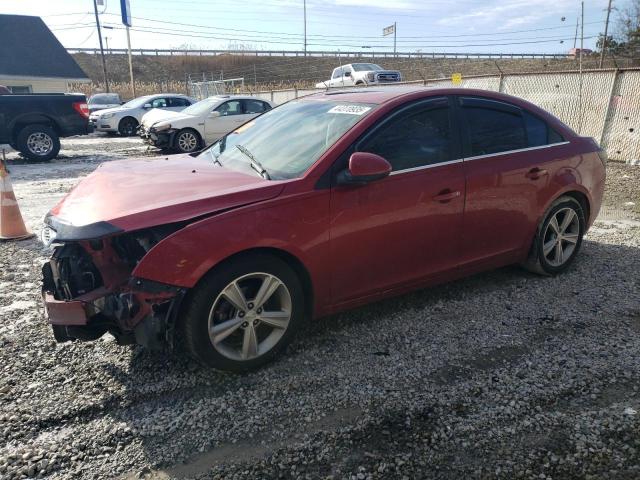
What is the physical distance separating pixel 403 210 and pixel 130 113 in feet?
59.4

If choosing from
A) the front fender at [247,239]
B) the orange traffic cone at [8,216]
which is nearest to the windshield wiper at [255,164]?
the front fender at [247,239]

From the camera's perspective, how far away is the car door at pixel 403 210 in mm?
3248

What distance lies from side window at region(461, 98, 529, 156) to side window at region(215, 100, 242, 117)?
10.9 meters

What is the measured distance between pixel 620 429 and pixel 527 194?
2.13 m

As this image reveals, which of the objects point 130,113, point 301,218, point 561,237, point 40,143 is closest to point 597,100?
point 561,237

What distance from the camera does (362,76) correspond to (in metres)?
24.9

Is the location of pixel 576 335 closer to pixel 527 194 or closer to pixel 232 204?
pixel 527 194

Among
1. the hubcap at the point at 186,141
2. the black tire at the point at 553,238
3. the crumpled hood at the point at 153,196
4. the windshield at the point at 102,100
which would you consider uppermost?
the windshield at the point at 102,100

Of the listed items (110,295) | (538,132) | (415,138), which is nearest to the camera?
(110,295)

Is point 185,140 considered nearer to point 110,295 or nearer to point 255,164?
point 255,164

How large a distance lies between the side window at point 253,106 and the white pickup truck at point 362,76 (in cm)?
1003

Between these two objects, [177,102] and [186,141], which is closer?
[186,141]

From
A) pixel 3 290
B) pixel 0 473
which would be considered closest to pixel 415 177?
pixel 0 473

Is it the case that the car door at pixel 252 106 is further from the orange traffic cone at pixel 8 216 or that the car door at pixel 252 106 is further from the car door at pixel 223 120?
the orange traffic cone at pixel 8 216
